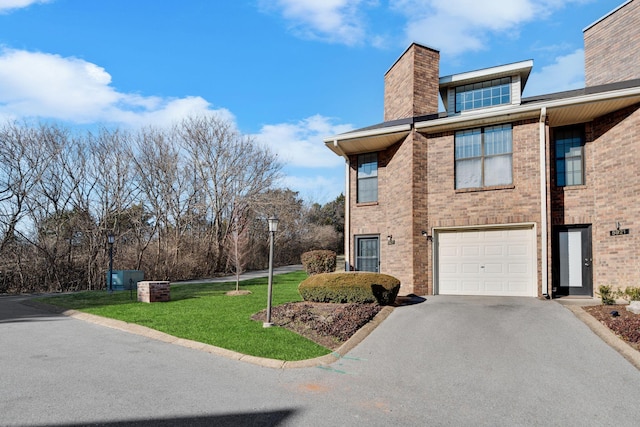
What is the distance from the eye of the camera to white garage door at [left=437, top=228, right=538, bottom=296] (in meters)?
11.8

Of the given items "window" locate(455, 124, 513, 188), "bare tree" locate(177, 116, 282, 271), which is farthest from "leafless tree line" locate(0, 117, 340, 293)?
"window" locate(455, 124, 513, 188)

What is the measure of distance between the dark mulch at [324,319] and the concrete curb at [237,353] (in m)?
0.17

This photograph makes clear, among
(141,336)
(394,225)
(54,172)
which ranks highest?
(54,172)

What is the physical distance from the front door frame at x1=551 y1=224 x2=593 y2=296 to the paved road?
157 inches

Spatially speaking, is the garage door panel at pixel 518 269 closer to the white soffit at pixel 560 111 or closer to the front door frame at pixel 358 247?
the front door frame at pixel 358 247

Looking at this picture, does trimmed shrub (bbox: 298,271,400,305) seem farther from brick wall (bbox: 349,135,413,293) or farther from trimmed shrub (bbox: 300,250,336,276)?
trimmed shrub (bbox: 300,250,336,276)

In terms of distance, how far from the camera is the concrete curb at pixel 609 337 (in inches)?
255

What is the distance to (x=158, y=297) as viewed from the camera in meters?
13.1

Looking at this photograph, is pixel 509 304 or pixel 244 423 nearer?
pixel 244 423

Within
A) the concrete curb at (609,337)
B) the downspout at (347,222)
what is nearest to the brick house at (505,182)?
the downspout at (347,222)

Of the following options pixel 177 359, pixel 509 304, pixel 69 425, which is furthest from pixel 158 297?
pixel 509 304

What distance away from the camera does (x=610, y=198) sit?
11.2 m

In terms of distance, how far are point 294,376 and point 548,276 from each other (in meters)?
8.52

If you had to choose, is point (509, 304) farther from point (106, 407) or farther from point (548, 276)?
point (106, 407)
